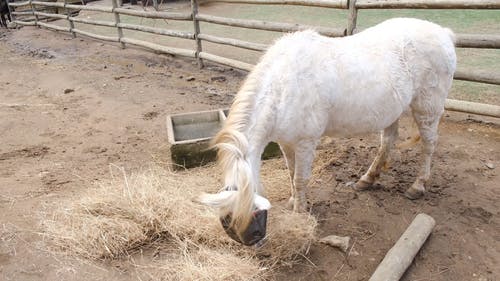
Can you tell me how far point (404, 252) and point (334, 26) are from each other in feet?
25.0

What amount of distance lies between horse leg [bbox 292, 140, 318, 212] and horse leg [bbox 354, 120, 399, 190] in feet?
2.37

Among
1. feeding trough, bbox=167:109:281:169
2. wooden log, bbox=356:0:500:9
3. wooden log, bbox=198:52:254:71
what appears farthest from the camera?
wooden log, bbox=198:52:254:71

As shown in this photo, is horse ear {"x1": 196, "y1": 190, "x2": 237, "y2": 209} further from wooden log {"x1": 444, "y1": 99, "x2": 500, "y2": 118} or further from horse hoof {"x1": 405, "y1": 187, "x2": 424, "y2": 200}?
wooden log {"x1": 444, "y1": 99, "x2": 500, "y2": 118}

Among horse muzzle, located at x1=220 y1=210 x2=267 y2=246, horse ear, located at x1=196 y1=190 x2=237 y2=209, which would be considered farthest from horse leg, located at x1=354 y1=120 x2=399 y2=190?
horse ear, located at x1=196 y1=190 x2=237 y2=209

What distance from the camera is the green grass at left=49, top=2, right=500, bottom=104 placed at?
5.44 meters

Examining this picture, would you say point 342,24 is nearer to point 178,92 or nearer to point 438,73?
point 178,92

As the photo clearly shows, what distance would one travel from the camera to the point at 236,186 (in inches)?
81.9

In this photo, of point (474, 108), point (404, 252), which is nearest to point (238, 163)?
point (404, 252)

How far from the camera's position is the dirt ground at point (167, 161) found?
8.28 ft

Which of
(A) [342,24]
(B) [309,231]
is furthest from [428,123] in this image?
(A) [342,24]

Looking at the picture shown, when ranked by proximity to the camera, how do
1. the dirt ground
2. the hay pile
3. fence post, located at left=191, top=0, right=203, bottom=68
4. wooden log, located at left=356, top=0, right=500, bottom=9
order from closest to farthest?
the hay pile
the dirt ground
wooden log, located at left=356, top=0, right=500, bottom=9
fence post, located at left=191, top=0, right=203, bottom=68

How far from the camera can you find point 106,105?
5531 millimetres

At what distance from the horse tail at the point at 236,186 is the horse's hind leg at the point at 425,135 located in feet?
5.32

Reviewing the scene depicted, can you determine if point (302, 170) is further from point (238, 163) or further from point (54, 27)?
point (54, 27)
